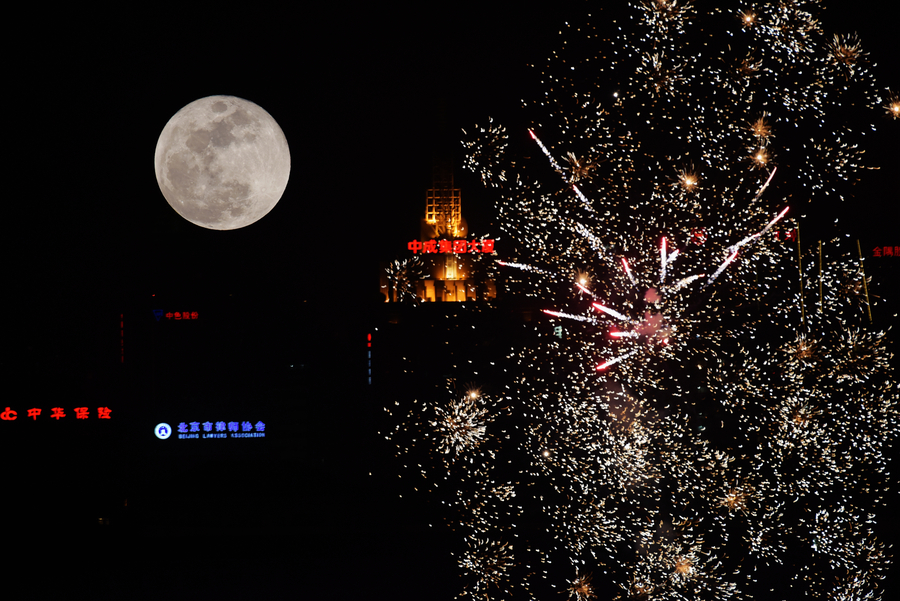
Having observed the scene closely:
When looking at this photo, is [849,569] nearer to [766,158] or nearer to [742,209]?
[742,209]

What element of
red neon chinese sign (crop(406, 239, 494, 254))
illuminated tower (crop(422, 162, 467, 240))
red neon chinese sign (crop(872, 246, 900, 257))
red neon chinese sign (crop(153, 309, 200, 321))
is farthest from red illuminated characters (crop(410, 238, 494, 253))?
red neon chinese sign (crop(872, 246, 900, 257))

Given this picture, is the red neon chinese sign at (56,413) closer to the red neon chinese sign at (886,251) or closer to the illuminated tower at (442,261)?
the illuminated tower at (442,261)

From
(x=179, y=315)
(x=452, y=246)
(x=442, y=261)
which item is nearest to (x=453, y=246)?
(x=452, y=246)

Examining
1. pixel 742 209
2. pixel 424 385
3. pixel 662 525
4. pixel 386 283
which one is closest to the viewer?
pixel 742 209

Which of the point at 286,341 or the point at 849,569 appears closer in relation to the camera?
the point at 849,569

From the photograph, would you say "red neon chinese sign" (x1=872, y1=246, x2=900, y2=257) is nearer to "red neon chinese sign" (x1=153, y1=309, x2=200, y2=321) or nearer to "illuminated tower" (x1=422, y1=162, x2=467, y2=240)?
"illuminated tower" (x1=422, y1=162, x2=467, y2=240)

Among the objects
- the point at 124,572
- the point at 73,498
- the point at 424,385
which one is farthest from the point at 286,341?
the point at 124,572

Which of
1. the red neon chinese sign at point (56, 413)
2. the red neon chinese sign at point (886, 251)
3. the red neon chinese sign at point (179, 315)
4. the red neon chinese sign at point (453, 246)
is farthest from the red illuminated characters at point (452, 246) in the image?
the red neon chinese sign at point (56, 413)

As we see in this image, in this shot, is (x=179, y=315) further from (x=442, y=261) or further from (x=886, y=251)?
(x=886, y=251)
